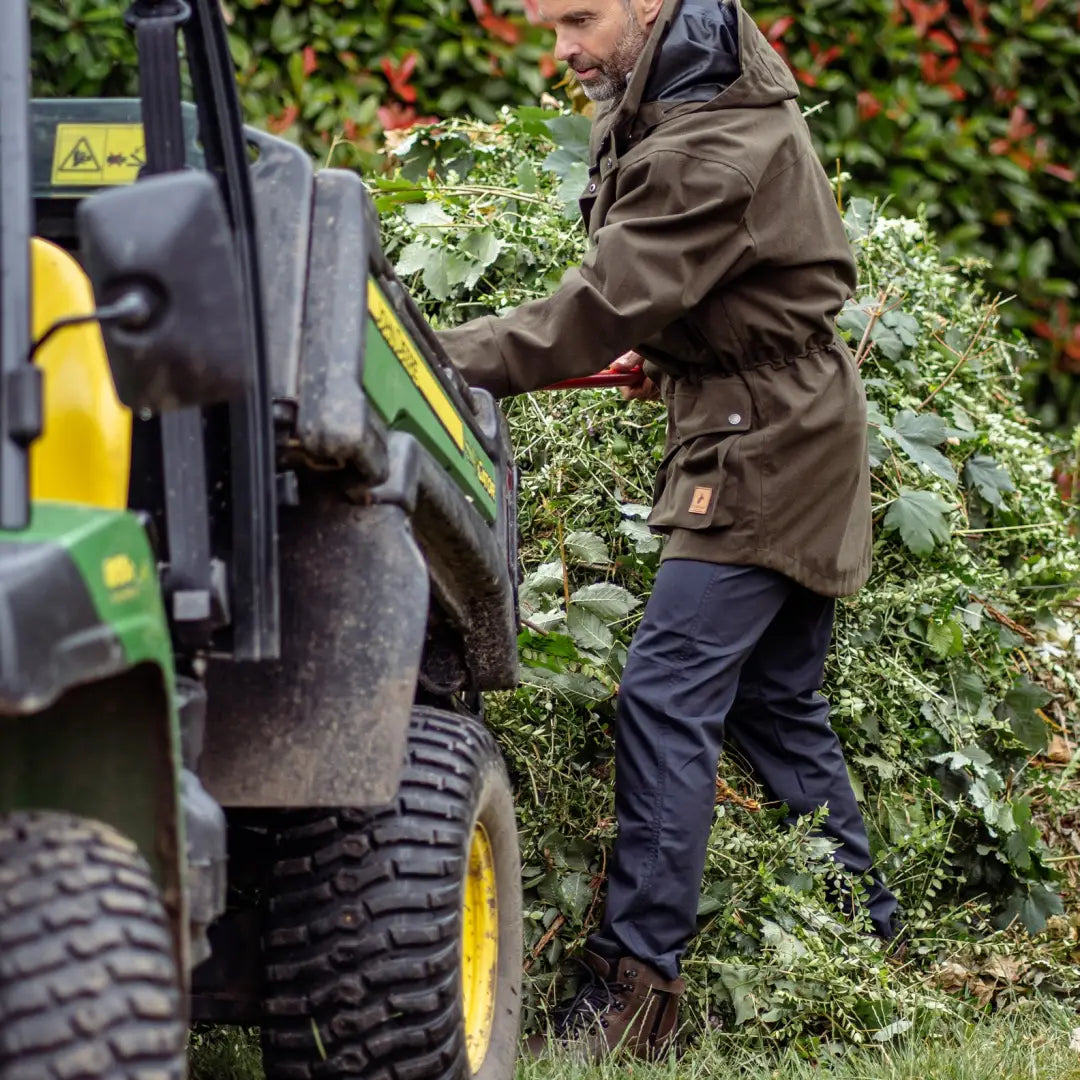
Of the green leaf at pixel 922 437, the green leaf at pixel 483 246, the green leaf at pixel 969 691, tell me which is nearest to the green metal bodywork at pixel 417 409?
the green leaf at pixel 483 246

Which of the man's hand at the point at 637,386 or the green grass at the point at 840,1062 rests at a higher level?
the man's hand at the point at 637,386

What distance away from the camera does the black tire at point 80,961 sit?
1.39m

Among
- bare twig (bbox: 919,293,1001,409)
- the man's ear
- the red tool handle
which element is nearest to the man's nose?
the man's ear

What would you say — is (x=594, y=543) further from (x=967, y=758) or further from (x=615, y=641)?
(x=967, y=758)

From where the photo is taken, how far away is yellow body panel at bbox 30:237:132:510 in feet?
5.79

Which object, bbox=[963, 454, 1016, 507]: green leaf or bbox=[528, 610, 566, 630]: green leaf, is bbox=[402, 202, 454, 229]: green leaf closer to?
bbox=[528, 610, 566, 630]: green leaf

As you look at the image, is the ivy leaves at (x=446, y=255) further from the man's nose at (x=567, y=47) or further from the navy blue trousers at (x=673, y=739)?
the navy blue trousers at (x=673, y=739)

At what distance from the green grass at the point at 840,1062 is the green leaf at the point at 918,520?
1.05 metres

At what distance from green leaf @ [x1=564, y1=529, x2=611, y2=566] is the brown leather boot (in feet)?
2.89

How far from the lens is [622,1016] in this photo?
294 centimetres

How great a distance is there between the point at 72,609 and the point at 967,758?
260cm

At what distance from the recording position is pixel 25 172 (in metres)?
1.54

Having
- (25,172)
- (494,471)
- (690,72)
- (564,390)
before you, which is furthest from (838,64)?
(25,172)

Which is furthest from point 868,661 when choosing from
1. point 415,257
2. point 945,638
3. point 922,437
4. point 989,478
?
point 415,257
